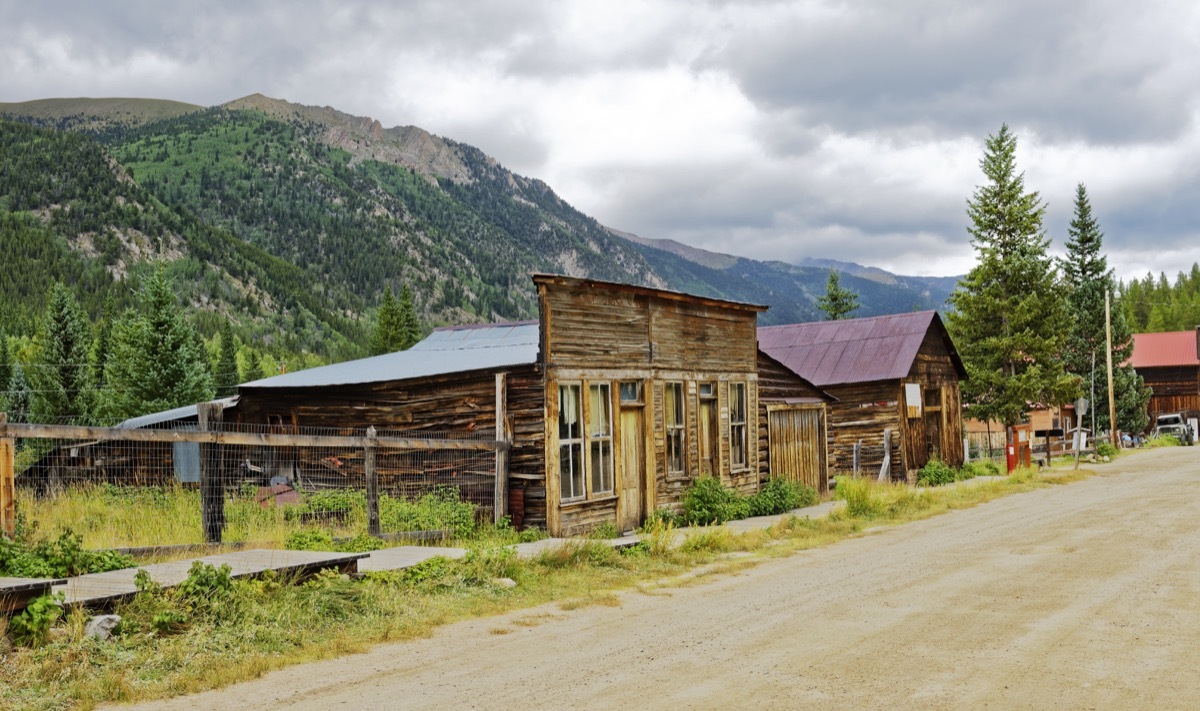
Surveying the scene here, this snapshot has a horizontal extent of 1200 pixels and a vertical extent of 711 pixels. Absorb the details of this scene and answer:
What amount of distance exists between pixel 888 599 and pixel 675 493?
8.83 meters

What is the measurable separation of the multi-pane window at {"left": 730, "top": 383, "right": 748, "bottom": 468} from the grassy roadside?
20.4ft

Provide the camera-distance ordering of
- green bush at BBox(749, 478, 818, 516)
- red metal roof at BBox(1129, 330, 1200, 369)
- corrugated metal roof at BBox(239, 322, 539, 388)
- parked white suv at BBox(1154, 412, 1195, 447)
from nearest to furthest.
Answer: corrugated metal roof at BBox(239, 322, 539, 388)
green bush at BBox(749, 478, 818, 516)
parked white suv at BBox(1154, 412, 1195, 447)
red metal roof at BBox(1129, 330, 1200, 369)

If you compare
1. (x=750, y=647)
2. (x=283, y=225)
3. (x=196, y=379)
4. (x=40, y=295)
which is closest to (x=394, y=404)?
(x=750, y=647)

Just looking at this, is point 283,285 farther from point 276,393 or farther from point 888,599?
point 888,599

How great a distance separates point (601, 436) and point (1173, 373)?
75187mm

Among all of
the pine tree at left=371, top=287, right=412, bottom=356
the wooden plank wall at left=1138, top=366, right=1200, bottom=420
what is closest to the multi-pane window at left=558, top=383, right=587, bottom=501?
the pine tree at left=371, top=287, right=412, bottom=356

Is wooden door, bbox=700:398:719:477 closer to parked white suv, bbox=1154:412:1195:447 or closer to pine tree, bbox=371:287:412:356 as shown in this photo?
parked white suv, bbox=1154:412:1195:447

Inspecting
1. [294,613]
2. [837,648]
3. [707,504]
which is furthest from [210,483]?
[707,504]

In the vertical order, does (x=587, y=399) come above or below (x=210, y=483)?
above

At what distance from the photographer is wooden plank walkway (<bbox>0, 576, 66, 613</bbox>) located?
7484 millimetres

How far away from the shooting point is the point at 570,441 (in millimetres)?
16625

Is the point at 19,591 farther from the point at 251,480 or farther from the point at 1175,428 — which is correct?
the point at 1175,428

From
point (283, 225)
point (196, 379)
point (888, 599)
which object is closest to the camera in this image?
point (888, 599)

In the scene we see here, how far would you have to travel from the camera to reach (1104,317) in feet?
182
